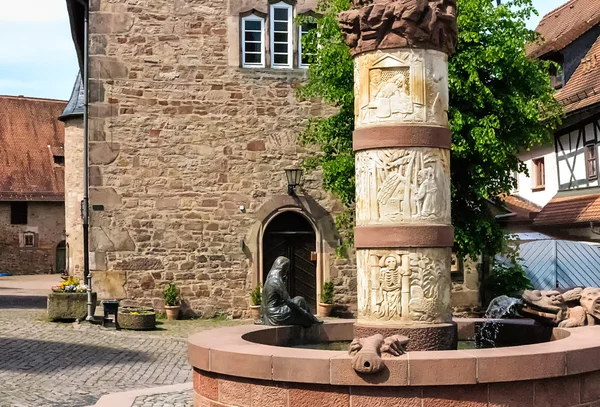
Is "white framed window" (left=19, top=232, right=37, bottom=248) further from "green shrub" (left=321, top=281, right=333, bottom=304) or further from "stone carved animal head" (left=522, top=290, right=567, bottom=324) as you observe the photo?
"stone carved animal head" (left=522, top=290, right=567, bottom=324)

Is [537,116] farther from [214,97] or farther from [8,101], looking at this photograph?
[8,101]

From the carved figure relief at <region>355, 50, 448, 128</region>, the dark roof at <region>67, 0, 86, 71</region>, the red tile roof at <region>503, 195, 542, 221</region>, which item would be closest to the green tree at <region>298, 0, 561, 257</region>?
the dark roof at <region>67, 0, 86, 71</region>

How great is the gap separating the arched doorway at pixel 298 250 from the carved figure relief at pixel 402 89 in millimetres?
11161

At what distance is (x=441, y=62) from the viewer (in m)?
7.82

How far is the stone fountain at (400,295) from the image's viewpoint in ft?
20.2

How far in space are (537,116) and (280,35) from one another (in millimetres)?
6237

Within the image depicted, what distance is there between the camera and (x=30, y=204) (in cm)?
4109

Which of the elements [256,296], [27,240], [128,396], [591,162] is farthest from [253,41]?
[27,240]

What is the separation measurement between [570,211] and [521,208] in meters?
4.45

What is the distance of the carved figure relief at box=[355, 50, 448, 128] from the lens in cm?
762

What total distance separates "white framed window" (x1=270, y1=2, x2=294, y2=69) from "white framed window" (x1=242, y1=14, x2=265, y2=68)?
21 cm

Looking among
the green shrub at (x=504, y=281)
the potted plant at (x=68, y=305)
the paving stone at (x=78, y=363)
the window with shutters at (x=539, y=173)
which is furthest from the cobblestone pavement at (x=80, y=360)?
the window with shutters at (x=539, y=173)

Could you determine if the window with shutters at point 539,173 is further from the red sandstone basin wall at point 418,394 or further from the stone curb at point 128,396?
the red sandstone basin wall at point 418,394

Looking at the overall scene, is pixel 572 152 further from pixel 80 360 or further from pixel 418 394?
pixel 418 394
